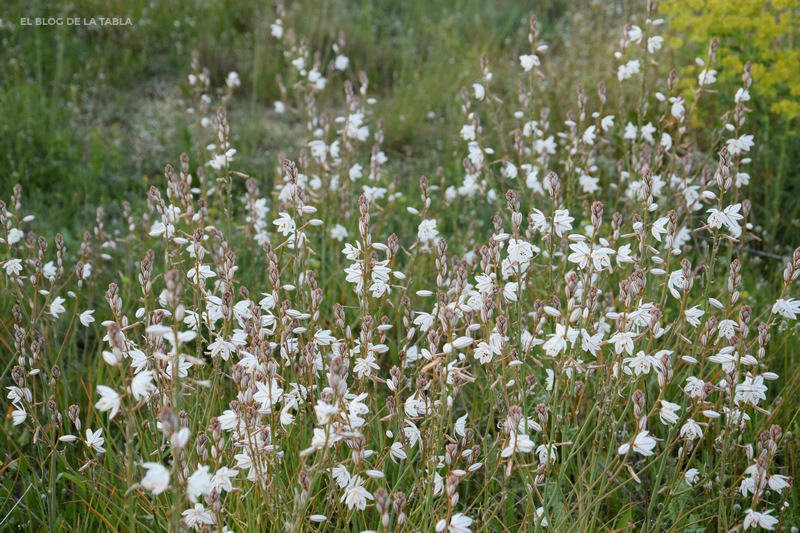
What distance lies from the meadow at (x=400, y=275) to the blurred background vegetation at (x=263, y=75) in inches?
1.3

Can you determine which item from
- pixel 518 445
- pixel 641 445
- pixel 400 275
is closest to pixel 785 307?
pixel 641 445

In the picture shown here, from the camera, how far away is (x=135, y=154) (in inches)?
217

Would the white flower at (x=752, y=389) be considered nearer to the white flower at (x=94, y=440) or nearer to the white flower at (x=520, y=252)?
the white flower at (x=520, y=252)

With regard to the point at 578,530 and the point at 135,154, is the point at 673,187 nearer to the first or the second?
the point at 578,530

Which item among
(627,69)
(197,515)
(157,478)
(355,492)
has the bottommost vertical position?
(197,515)

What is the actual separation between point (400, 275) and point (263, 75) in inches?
188

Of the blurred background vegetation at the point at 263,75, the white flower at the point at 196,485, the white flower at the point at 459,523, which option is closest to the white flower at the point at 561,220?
the white flower at the point at 459,523

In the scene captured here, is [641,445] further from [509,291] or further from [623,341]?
[509,291]

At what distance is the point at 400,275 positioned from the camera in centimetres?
221

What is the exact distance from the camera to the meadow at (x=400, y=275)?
1989mm

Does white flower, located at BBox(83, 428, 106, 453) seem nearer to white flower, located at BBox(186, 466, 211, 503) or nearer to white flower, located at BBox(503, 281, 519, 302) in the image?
white flower, located at BBox(186, 466, 211, 503)

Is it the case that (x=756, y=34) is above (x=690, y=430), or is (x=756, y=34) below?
above

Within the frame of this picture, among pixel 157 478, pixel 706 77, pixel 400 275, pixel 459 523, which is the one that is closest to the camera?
pixel 157 478

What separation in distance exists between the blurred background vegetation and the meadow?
1.3 inches
